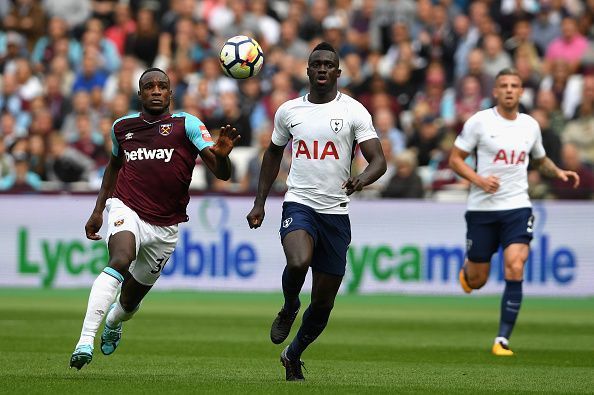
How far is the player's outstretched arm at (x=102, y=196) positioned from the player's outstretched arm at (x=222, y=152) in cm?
89

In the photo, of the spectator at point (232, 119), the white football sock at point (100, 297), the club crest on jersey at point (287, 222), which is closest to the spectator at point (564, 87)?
the spectator at point (232, 119)

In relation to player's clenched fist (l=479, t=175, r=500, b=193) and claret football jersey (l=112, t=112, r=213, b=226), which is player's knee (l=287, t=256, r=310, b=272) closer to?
claret football jersey (l=112, t=112, r=213, b=226)

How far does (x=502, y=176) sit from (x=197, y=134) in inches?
171

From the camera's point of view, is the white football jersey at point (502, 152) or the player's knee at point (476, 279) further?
the player's knee at point (476, 279)

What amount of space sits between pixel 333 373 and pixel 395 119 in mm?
13434

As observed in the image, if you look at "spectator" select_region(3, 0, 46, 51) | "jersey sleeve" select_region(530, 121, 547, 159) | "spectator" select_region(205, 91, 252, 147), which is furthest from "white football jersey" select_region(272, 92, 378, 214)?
"spectator" select_region(3, 0, 46, 51)

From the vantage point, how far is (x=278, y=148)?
10.7 m

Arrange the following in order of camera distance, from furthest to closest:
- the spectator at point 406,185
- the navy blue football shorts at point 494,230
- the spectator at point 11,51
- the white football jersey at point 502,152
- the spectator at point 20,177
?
1. the spectator at point 11,51
2. the spectator at point 20,177
3. the spectator at point 406,185
4. the white football jersey at point 502,152
5. the navy blue football shorts at point 494,230

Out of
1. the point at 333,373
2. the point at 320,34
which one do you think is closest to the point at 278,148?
the point at 333,373

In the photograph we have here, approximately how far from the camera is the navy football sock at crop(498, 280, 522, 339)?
13.3 metres

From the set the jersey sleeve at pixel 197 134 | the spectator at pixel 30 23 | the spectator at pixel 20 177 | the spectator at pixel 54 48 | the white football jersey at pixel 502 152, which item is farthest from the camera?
the spectator at pixel 30 23

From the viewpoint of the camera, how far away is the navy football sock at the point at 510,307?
523 inches

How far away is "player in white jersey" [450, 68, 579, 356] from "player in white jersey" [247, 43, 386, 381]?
360cm

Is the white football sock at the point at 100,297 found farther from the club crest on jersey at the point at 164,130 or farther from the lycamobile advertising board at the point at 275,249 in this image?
the lycamobile advertising board at the point at 275,249
